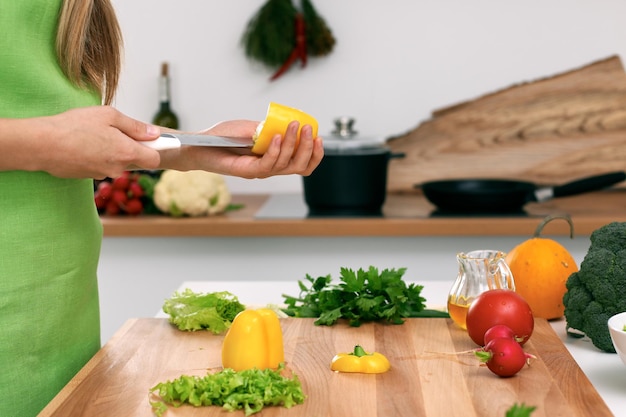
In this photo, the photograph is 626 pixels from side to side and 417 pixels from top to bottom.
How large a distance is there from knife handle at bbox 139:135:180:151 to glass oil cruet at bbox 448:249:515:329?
0.54 m

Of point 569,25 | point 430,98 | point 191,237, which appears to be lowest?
point 191,237

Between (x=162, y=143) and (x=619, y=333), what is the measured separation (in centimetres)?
69

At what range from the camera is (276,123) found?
53.4 inches

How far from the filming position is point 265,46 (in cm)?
309

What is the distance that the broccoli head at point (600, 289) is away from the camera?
147cm

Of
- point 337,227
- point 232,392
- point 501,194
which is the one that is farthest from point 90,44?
point 501,194

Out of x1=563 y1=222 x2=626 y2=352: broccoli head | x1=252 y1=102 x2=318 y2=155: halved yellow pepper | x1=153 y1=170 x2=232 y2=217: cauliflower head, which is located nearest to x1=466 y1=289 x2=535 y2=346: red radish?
x1=563 y1=222 x2=626 y2=352: broccoli head

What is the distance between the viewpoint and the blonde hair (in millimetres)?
1355

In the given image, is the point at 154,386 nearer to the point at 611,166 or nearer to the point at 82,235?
the point at 82,235

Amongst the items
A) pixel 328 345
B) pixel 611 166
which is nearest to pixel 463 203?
pixel 611 166

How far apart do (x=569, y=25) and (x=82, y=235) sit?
86.9 inches

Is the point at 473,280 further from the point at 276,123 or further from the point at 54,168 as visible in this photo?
the point at 54,168

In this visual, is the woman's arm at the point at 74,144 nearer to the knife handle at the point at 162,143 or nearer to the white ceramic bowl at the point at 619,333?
the knife handle at the point at 162,143

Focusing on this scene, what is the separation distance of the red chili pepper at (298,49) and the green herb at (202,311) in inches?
63.2
